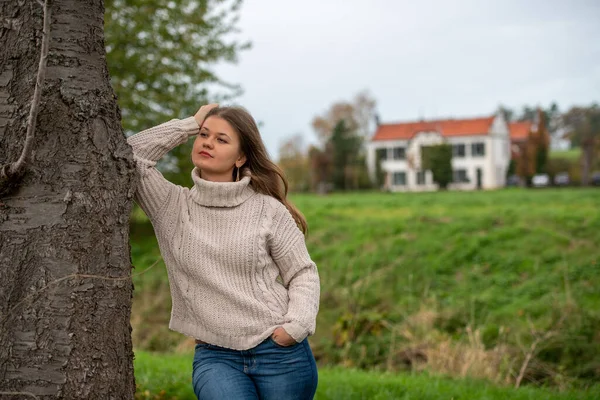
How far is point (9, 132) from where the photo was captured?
2.95 metres

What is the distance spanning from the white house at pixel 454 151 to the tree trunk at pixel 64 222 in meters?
50.1

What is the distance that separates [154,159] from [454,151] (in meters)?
55.0

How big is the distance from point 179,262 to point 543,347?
19.2 ft

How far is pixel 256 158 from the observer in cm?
349

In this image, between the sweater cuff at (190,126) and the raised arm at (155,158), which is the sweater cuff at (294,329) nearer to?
the raised arm at (155,158)

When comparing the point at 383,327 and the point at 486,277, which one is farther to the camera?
the point at 486,277

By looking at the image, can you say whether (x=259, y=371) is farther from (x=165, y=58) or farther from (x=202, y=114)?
(x=165, y=58)

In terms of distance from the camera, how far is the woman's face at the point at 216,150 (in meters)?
3.35

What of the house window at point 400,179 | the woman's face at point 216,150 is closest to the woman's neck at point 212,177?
the woman's face at point 216,150

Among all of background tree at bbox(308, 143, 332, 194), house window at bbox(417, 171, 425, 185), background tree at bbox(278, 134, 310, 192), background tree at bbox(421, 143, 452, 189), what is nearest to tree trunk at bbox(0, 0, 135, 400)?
background tree at bbox(278, 134, 310, 192)

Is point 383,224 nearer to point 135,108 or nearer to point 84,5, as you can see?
point 135,108

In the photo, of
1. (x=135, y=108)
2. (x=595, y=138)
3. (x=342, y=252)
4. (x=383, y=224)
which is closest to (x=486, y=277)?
(x=342, y=252)

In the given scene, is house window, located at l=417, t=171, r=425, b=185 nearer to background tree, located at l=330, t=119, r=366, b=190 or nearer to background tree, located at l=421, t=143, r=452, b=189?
background tree, located at l=330, t=119, r=366, b=190

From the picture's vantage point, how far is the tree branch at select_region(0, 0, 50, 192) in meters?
2.68
